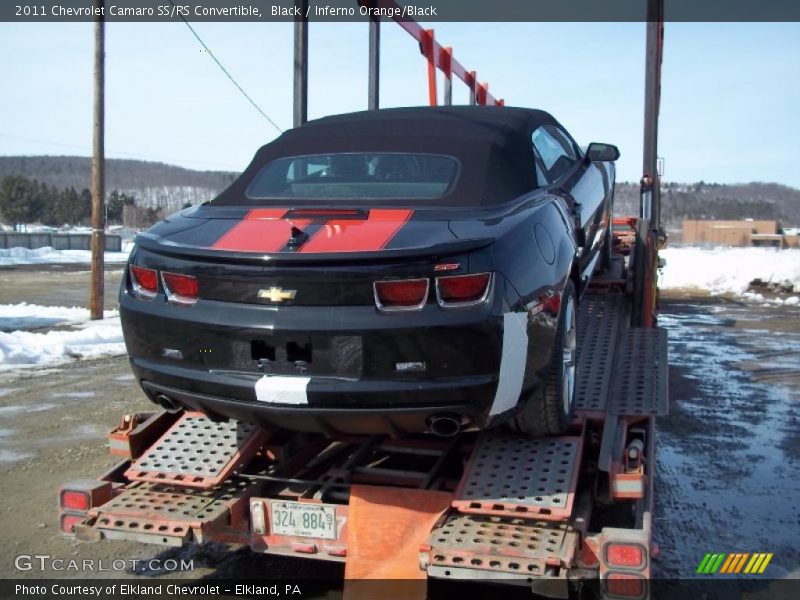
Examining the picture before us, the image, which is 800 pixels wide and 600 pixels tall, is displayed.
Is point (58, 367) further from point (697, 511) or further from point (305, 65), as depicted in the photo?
point (697, 511)

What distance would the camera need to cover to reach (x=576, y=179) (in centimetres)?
471

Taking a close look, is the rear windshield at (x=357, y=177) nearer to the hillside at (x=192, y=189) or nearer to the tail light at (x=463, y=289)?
the tail light at (x=463, y=289)

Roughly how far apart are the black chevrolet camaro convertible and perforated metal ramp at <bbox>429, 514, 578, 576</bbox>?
41cm

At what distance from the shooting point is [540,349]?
10.4 ft

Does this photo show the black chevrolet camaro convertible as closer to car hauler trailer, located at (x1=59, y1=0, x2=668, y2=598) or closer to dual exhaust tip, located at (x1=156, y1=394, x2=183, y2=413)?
dual exhaust tip, located at (x1=156, y1=394, x2=183, y2=413)

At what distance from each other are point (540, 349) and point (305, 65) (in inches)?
250

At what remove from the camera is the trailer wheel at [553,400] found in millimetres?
3338

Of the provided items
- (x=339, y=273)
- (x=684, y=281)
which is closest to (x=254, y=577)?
(x=339, y=273)

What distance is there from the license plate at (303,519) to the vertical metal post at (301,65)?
595cm

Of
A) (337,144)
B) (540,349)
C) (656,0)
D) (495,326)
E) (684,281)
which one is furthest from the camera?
(684,281)

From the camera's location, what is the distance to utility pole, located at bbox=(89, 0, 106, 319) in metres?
13.4

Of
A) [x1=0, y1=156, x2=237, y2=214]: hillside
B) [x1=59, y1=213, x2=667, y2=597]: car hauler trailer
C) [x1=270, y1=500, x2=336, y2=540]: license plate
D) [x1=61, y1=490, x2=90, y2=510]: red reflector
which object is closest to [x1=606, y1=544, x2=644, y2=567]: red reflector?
[x1=59, y1=213, x2=667, y2=597]: car hauler trailer

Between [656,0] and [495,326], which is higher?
[656,0]

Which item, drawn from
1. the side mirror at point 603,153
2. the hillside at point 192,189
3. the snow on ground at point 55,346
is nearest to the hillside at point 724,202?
the hillside at point 192,189
